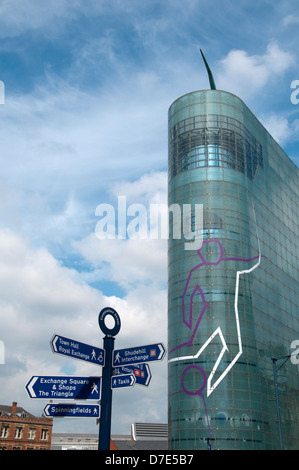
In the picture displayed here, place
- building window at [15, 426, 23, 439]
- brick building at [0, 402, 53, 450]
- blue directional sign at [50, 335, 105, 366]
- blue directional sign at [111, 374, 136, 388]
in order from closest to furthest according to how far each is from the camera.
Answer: blue directional sign at [50, 335, 105, 366]
blue directional sign at [111, 374, 136, 388]
brick building at [0, 402, 53, 450]
building window at [15, 426, 23, 439]

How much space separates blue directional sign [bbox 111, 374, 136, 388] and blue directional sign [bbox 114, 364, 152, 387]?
0.16m

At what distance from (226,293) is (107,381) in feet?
165

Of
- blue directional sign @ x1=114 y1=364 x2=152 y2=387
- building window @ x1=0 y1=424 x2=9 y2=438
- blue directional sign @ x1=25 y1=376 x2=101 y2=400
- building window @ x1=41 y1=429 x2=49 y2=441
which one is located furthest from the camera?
building window @ x1=41 y1=429 x2=49 y2=441

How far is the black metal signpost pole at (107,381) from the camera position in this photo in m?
13.6

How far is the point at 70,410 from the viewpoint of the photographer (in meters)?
13.7

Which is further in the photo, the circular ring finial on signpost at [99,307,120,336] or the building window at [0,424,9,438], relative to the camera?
the building window at [0,424,9,438]

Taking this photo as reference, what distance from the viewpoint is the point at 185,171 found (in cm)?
7075

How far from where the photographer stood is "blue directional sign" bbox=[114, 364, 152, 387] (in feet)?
46.9

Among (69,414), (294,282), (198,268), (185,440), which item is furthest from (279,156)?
(69,414)

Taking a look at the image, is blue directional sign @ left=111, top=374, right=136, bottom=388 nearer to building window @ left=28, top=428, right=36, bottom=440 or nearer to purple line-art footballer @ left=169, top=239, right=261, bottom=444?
purple line-art footballer @ left=169, top=239, right=261, bottom=444

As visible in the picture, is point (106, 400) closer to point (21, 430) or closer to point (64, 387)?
point (64, 387)

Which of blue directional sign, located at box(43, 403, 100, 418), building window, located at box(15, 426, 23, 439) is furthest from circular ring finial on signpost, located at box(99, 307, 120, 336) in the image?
building window, located at box(15, 426, 23, 439)

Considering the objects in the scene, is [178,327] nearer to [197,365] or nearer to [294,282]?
[197,365]
